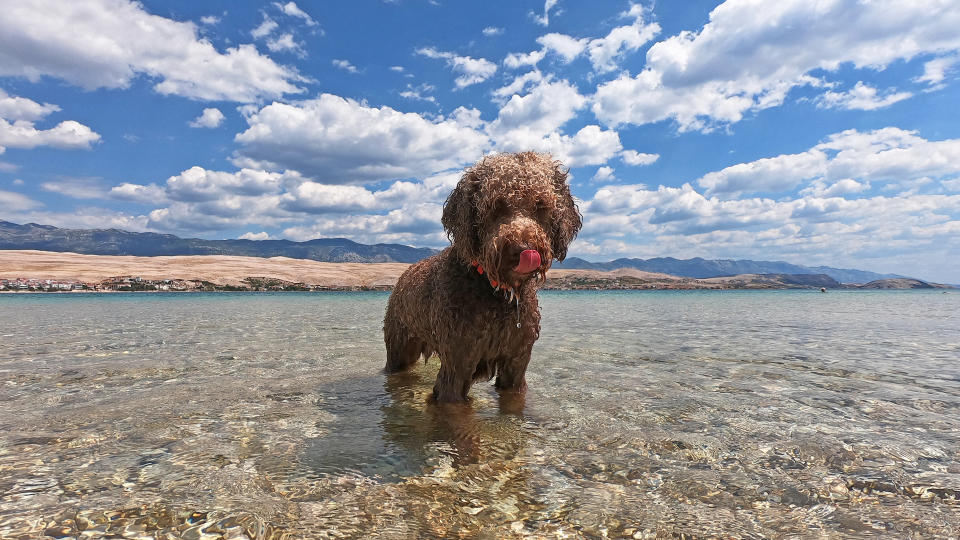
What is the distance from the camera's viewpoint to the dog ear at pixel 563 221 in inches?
187

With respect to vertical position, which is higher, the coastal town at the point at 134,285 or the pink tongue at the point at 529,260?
the pink tongue at the point at 529,260

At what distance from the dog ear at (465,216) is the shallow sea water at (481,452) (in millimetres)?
2111

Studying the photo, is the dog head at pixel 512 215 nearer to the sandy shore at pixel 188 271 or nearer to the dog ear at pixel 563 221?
the dog ear at pixel 563 221

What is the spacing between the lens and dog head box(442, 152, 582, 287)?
13.4 feet

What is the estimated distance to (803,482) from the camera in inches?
159

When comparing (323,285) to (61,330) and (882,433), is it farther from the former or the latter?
(882,433)

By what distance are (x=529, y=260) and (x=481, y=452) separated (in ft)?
7.19

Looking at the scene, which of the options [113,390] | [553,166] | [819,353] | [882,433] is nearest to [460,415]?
[553,166]

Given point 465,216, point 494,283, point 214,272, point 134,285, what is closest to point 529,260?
point 494,283

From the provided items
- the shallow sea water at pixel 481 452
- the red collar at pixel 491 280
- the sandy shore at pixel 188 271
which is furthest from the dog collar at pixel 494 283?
the sandy shore at pixel 188 271

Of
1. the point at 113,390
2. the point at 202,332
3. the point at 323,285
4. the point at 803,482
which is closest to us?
the point at 803,482

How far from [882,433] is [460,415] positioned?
4.87 metres

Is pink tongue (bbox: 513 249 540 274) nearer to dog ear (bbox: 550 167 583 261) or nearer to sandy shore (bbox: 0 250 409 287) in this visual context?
dog ear (bbox: 550 167 583 261)

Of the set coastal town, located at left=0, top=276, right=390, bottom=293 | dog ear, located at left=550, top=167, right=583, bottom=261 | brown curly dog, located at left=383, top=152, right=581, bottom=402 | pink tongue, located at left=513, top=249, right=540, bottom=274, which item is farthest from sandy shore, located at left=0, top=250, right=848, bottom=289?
pink tongue, located at left=513, top=249, right=540, bottom=274
